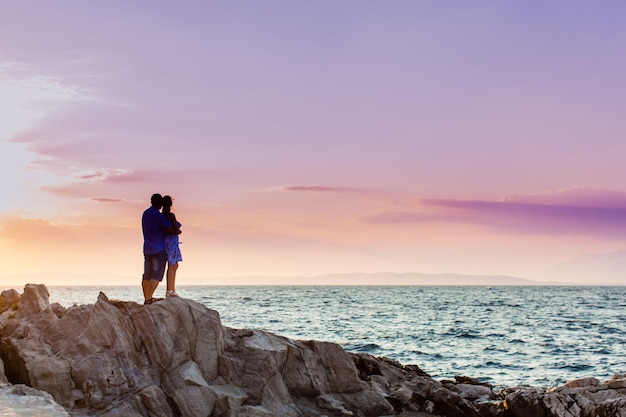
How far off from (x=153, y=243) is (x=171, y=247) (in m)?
0.51

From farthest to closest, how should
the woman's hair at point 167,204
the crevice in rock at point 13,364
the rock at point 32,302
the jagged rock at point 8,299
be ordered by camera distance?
1. the woman's hair at point 167,204
2. the jagged rock at point 8,299
3. the rock at point 32,302
4. the crevice in rock at point 13,364

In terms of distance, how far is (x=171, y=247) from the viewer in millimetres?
18641

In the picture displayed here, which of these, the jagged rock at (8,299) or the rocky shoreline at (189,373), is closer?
the rocky shoreline at (189,373)

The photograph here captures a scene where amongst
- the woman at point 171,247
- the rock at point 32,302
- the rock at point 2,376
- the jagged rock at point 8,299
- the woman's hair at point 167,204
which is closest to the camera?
the rock at point 2,376

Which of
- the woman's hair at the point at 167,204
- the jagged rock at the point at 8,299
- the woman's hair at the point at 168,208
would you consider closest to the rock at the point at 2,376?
the jagged rock at the point at 8,299

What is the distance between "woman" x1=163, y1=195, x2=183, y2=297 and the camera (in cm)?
A: 1854

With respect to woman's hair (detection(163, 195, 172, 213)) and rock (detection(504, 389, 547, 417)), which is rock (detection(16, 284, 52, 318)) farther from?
rock (detection(504, 389, 547, 417))

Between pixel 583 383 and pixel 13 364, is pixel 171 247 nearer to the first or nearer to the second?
pixel 13 364

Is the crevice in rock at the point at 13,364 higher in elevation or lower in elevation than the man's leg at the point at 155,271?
lower

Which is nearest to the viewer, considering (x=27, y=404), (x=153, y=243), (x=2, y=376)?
(x=27, y=404)

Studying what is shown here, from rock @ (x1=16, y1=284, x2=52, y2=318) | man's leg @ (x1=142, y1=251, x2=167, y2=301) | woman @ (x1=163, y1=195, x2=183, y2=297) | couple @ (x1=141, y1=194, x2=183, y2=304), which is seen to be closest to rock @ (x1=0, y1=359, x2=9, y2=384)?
rock @ (x1=16, y1=284, x2=52, y2=318)

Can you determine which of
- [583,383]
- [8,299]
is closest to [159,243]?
[8,299]

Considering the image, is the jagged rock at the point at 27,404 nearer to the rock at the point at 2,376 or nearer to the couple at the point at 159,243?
the rock at the point at 2,376

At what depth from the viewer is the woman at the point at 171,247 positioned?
1854 centimetres
